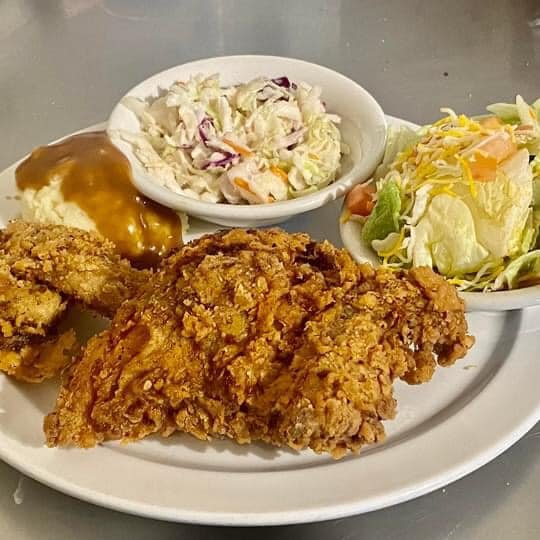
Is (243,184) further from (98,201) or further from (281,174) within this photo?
(98,201)

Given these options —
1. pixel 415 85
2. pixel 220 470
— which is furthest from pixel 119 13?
pixel 220 470

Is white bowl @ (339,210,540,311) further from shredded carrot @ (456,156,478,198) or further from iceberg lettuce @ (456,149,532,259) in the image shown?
shredded carrot @ (456,156,478,198)

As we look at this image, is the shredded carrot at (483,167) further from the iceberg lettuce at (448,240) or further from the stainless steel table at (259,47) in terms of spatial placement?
the stainless steel table at (259,47)

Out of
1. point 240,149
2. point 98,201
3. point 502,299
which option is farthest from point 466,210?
point 98,201

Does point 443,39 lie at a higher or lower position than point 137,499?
lower

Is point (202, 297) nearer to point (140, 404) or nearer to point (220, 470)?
A: point (140, 404)

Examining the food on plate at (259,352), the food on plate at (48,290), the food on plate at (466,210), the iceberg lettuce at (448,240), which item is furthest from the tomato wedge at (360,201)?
the food on plate at (48,290)
